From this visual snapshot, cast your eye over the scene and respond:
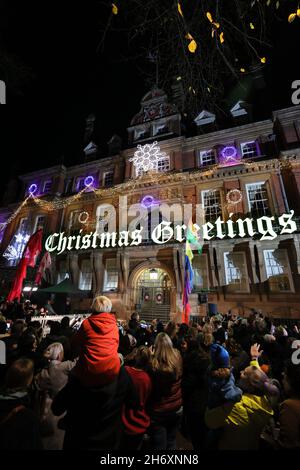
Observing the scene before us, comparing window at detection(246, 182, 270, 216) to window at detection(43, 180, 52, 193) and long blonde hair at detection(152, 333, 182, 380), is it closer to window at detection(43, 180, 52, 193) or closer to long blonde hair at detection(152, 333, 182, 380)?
long blonde hair at detection(152, 333, 182, 380)

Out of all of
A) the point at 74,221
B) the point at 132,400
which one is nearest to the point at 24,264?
the point at 132,400

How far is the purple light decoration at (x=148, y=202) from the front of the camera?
17.2m

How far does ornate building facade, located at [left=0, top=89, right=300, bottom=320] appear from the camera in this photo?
1356cm

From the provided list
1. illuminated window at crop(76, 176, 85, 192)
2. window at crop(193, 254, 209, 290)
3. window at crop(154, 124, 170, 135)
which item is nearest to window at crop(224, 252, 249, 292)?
window at crop(193, 254, 209, 290)

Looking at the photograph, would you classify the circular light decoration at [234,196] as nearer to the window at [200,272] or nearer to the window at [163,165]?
the window at [200,272]

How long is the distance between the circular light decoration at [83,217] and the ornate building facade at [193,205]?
0.33ft

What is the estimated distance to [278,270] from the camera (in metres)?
13.4

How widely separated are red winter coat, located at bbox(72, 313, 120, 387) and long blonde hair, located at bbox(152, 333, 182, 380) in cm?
86

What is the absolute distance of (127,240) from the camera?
1571 cm

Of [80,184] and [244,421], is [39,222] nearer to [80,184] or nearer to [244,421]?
[80,184]

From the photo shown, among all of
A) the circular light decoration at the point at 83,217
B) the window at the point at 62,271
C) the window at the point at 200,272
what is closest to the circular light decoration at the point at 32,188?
the circular light decoration at the point at 83,217
